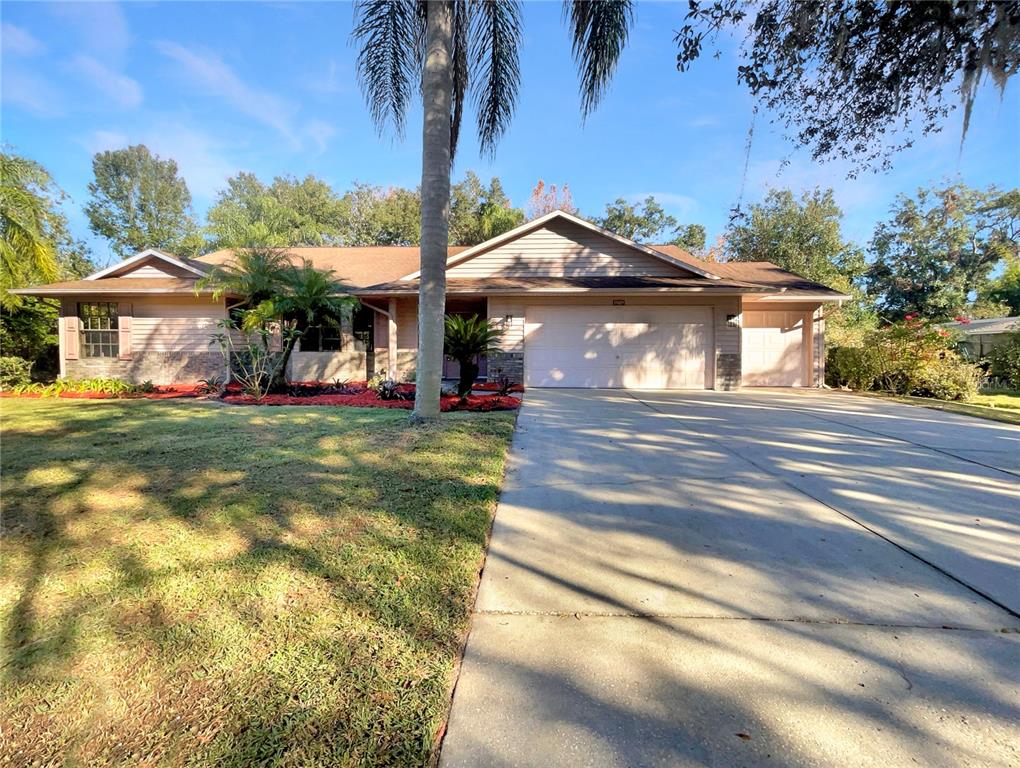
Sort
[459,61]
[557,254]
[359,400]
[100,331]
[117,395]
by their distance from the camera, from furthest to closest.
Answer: [100,331]
[557,254]
[117,395]
[359,400]
[459,61]

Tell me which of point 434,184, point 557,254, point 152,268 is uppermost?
point 557,254

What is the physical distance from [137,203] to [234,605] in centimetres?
4237

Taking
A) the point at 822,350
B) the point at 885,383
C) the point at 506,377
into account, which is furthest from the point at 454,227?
the point at 885,383

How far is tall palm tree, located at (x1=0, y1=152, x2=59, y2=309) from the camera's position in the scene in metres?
11.9

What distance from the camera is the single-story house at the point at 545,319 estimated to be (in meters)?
12.6

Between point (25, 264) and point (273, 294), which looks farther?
point (25, 264)

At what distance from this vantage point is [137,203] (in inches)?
1312

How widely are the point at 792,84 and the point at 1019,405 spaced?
1191 centimetres

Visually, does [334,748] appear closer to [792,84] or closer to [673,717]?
[673,717]

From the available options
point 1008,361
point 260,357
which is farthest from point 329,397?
point 1008,361

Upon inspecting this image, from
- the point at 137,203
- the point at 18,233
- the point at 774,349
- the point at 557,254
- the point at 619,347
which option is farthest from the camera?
the point at 137,203

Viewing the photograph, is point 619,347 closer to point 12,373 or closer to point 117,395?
point 117,395

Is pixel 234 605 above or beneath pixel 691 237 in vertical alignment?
beneath

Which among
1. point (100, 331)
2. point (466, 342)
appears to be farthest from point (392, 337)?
point (100, 331)
